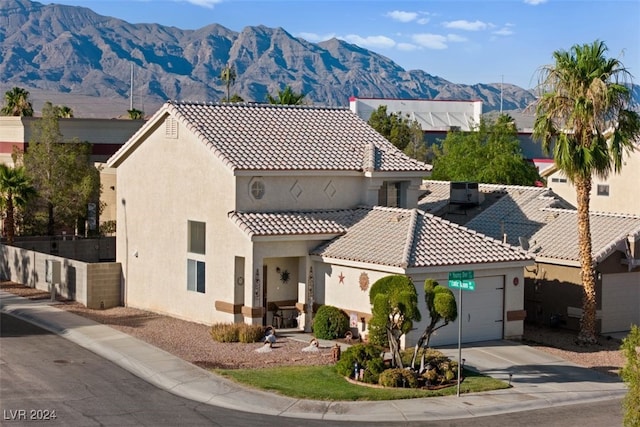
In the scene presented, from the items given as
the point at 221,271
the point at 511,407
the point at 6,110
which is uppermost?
the point at 6,110

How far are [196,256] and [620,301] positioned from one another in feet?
50.6

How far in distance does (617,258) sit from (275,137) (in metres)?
13.2

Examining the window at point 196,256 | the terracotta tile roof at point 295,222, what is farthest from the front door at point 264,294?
the window at point 196,256

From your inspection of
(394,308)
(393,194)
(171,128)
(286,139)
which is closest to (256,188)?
(286,139)

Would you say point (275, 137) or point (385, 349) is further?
point (275, 137)

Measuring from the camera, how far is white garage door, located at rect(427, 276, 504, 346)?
107 ft

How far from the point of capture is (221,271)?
116 feet

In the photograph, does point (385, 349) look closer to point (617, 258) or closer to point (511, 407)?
point (511, 407)

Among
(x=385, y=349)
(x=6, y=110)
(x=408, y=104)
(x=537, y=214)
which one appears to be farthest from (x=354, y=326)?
(x=408, y=104)

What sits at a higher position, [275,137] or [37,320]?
[275,137]

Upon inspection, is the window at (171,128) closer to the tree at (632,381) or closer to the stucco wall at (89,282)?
the stucco wall at (89,282)

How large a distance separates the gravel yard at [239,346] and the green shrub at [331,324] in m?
0.85

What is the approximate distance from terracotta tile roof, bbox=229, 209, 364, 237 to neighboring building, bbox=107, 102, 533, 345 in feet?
0.16

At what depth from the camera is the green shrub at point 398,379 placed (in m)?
26.9
